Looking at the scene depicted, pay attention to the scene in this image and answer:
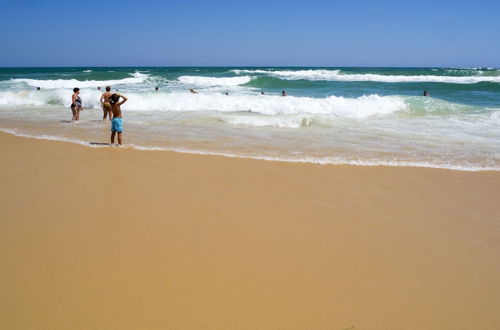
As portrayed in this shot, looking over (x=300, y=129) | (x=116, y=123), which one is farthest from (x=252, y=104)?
(x=116, y=123)

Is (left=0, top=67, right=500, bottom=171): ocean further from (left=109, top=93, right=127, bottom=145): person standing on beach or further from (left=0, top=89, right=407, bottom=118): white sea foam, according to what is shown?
(left=109, top=93, right=127, bottom=145): person standing on beach

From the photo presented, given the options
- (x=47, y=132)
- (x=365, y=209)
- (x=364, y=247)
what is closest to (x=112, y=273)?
(x=364, y=247)

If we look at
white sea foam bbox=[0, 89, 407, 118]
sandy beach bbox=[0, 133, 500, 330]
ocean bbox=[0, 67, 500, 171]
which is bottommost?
sandy beach bbox=[0, 133, 500, 330]

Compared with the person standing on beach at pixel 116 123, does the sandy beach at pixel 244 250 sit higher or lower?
lower

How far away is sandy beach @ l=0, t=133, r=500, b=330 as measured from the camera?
103 inches

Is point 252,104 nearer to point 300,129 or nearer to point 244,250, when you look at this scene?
point 300,129

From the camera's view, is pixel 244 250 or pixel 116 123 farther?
pixel 116 123

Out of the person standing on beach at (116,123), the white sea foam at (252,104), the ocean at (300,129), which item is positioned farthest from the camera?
the white sea foam at (252,104)

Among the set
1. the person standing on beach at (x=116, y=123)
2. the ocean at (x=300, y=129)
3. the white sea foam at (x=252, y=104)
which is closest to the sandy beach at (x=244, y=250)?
the ocean at (x=300, y=129)

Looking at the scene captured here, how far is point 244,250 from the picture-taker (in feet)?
11.4

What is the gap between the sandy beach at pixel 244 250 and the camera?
262cm

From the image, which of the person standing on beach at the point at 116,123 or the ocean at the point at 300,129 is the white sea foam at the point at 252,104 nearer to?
the ocean at the point at 300,129

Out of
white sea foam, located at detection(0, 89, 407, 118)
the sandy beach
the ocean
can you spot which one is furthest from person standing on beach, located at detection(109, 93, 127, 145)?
white sea foam, located at detection(0, 89, 407, 118)

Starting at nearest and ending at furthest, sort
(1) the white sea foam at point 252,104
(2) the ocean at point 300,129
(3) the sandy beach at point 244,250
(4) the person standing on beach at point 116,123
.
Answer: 1. (3) the sandy beach at point 244,250
2. (2) the ocean at point 300,129
3. (4) the person standing on beach at point 116,123
4. (1) the white sea foam at point 252,104
